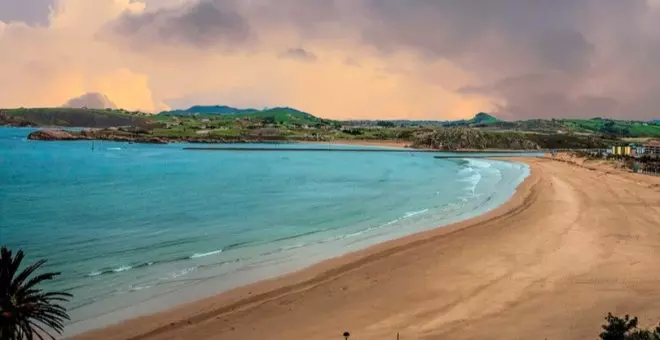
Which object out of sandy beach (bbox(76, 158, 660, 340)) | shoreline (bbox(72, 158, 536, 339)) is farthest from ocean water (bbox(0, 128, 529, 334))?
sandy beach (bbox(76, 158, 660, 340))

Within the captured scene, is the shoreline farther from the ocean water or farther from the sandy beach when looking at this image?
→ the ocean water

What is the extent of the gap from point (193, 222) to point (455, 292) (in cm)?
2351

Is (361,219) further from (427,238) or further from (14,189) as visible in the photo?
(14,189)

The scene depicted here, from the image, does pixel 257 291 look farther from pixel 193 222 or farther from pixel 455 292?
pixel 193 222

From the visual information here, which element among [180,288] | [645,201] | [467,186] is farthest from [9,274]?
[467,186]

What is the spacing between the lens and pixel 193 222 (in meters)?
41.5

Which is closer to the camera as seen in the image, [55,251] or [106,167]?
[55,251]

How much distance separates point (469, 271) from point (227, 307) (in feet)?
38.8

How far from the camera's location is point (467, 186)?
6906cm

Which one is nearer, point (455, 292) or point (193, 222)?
point (455, 292)

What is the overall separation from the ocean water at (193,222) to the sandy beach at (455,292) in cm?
218

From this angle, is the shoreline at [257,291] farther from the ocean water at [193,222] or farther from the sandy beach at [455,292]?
the ocean water at [193,222]

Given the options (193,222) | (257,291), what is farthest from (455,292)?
(193,222)

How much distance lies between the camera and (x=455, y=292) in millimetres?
23422
